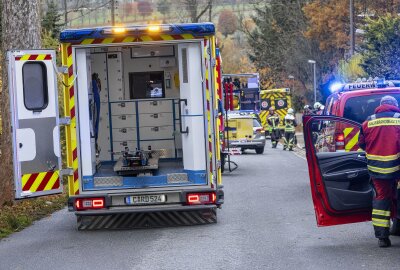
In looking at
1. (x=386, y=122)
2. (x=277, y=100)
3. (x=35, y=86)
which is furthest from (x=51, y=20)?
(x=386, y=122)

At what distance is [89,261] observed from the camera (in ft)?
35.5

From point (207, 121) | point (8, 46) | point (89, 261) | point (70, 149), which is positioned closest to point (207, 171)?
point (207, 121)

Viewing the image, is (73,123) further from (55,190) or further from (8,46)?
(8,46)

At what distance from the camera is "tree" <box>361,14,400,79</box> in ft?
88.0

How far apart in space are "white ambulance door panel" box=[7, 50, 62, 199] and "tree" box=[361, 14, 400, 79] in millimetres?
14600

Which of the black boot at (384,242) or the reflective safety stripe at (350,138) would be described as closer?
the black boot at (384,242)

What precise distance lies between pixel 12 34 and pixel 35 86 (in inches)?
227

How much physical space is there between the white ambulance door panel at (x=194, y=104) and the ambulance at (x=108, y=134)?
1 cm

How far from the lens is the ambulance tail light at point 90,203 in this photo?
1326 centimetres

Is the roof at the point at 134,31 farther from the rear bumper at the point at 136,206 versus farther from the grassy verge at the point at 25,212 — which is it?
the grassy verge at the point at 25,212

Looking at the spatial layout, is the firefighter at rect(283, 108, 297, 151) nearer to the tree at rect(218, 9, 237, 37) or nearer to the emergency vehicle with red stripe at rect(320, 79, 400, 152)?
the emergency vehicle with red stripe at rect(320, 79, 400, 152)

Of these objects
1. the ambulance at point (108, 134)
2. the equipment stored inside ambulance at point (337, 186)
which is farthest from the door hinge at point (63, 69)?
the equipment stored inside ambulance at point (337, 186)

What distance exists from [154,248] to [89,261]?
106 cm

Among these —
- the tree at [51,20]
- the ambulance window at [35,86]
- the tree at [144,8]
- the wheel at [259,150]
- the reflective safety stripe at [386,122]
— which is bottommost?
the wheel at [259,150]
